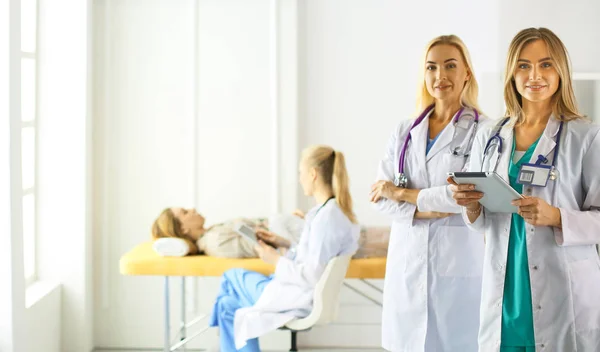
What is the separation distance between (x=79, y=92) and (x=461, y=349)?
280 cm

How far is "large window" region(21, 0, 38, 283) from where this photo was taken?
4598 millimetres

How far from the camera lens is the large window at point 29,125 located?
4598 millimetres

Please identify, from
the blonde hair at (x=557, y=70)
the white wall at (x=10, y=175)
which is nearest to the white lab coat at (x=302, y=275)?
the white wall at (x=10, y=175)

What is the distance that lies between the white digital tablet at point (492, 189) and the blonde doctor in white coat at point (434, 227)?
1.24 feet

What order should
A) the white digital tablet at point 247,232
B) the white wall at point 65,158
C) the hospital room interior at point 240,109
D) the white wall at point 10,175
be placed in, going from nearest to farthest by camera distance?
the white wall at point 10,175
the white digital tablet at point 247,232
the white wall at point 65,158
the hospital room interior at point 240,109

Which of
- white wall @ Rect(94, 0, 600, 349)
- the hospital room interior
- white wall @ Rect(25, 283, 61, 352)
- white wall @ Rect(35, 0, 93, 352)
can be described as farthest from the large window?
white wall @ Rect(94, 0, 600, 349)

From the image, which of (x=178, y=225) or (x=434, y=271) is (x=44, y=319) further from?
(x=434, y=271)

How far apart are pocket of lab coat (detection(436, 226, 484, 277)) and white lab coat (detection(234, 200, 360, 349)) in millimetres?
885

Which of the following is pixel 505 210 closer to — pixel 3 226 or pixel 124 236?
pixel 3 226

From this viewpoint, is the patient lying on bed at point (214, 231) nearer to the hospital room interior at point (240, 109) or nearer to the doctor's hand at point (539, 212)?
the hospital room interior at point (240, 109)

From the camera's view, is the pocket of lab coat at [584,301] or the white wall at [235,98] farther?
the white wall at [235,98]

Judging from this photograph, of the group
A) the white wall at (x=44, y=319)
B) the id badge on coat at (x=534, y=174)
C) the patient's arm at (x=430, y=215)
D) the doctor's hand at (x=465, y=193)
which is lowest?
the white wall at (x=44, y=319)

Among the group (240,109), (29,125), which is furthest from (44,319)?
(240,109)

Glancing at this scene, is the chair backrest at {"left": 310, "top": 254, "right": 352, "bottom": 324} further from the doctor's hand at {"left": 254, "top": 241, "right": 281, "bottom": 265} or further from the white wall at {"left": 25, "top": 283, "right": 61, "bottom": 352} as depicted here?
the white wall at {"left": 25, "top": 283, "right": 61, "bottom": 352}
